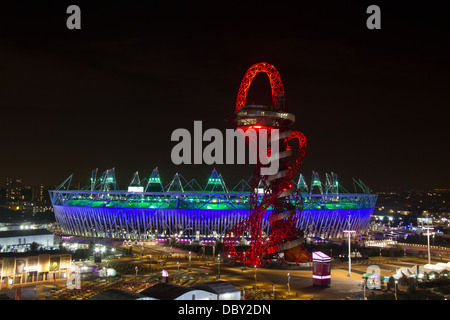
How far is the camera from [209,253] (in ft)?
198

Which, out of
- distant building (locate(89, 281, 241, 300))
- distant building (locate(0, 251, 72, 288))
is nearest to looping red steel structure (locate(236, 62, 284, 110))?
distant building (locate(0, 251, 72, 288))

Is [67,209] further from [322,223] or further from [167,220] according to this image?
[322,223]

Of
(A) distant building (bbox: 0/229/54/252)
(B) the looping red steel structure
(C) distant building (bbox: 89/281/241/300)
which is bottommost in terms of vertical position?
(A) distant building (bbox: 0/229/54/252)

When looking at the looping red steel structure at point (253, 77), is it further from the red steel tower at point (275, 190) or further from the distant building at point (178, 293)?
the distant building at point (178, 293)

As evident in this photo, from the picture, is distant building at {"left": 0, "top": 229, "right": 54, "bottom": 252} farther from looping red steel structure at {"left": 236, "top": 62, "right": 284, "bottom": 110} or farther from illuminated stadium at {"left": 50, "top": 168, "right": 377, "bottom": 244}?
looping red steel structure at {"left": 236, "top": 62, "right": 284, "bottom": 110}

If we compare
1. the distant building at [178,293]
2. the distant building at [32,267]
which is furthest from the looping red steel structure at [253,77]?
the distant building at [178,293]

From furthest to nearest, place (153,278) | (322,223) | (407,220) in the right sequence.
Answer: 1. (407,220)
2. (322,223)
3. (153,278)

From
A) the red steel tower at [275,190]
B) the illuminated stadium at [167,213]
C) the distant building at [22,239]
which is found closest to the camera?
the red steel tower at [275,190]

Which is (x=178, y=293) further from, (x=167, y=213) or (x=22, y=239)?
(x=167, y=213)

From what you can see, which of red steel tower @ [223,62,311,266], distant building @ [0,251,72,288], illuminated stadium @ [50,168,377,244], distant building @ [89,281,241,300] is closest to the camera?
distant building @ [89,281,241,300]

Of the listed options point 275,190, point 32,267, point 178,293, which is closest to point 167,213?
point 275,190
